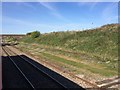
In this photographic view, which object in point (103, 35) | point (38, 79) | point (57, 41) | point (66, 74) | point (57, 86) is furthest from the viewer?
point (57, 41)

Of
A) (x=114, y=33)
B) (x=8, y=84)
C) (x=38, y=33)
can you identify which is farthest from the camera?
(x=38, y=33)

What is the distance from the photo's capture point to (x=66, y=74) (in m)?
17.6

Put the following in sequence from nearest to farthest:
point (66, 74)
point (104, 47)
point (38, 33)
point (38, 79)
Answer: point (38, 79) → point (66, 74) → point (104, 47) → point (38, 33)

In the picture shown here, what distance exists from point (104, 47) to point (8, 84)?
57.5ft

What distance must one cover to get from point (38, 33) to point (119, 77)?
57657 mm

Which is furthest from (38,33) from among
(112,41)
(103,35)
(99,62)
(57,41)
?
(99,62)

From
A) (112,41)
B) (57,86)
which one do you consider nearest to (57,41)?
(112,41)

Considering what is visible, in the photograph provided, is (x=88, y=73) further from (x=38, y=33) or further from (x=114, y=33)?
(x=38, y=33)

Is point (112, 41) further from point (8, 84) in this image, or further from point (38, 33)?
point (38, 33)

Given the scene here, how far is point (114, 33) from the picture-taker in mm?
33250

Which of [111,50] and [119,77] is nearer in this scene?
[119,77]

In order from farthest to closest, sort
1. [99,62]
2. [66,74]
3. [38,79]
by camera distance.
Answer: [99,62] → [66,74] → [38,79]

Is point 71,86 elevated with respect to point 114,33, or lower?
lower

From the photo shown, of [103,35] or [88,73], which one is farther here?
[103,35]
